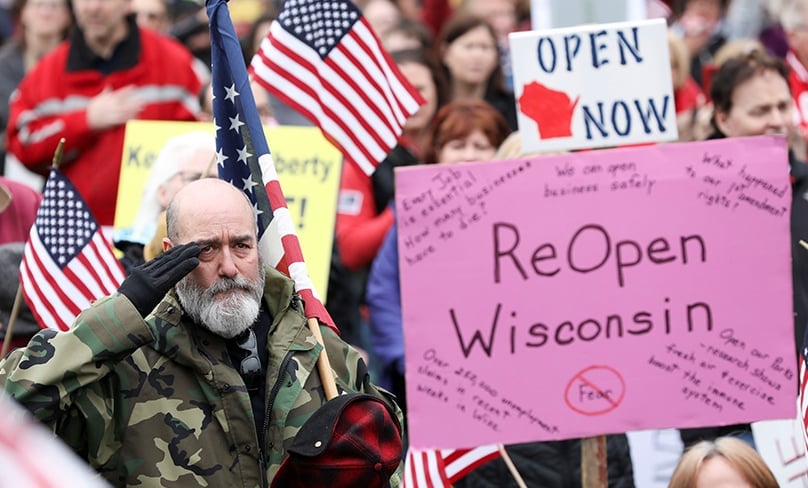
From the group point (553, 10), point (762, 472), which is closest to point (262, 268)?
point (762, 472)

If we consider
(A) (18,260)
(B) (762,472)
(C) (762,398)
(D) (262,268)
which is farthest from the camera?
(A) (18,260)

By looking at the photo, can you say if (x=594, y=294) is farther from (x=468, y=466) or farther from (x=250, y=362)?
(x=250, y=362)

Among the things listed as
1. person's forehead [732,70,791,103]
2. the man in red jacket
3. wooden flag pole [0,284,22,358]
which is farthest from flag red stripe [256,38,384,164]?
the man in red jacket

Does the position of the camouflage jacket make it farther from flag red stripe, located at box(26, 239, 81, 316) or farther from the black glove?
flag red stripe, located at box(26, 239, 81, 316)

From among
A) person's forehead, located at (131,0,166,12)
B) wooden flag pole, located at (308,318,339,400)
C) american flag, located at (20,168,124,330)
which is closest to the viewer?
wooden flag pole, located at (308,318,339,400)

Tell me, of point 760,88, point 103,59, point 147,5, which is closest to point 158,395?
point 760,88

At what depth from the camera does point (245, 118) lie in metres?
5.40

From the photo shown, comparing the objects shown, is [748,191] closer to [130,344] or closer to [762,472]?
[762,472]

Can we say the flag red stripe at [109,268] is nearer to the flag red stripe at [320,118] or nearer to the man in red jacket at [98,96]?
the flag red stripe at [320,118]

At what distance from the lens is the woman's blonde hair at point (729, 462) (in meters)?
5.22

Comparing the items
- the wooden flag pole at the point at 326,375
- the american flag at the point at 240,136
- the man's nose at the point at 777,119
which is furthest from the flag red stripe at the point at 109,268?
the man's nose at the point at 777,119

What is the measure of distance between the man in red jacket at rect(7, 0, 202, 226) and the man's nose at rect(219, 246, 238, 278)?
13.1 ft

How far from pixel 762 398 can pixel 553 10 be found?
2963 millimetres

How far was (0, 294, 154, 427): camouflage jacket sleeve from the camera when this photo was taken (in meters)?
4.11
